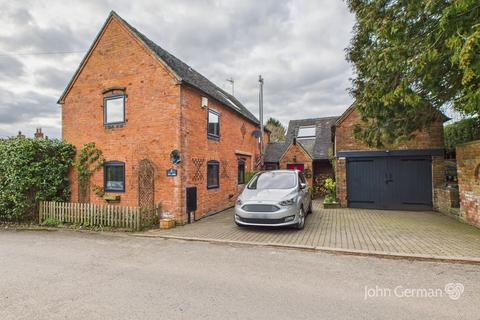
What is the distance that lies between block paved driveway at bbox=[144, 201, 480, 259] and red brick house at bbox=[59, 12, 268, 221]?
179 centimetres

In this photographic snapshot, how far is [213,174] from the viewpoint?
466 inches

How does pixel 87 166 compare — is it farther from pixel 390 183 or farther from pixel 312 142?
pixel 312 142

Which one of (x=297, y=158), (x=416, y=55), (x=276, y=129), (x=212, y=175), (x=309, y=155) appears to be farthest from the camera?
(x=276, y=129)

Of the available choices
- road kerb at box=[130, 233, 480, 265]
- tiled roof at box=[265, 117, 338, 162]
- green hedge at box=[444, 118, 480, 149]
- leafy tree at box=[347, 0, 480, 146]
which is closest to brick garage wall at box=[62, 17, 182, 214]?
road kerb at box=[130, 233, 480, 265]

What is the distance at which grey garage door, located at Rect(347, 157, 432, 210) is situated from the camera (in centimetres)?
1134

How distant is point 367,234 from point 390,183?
217 inches

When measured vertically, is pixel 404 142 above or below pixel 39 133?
below

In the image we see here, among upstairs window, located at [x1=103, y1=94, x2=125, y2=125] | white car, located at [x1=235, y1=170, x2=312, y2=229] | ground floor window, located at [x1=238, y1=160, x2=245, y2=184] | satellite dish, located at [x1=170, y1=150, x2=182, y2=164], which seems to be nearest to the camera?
white car, located at [x1=235, y1=170, x2=312, y2=229]

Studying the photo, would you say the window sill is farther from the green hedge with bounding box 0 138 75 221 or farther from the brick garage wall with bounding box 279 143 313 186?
the brick garage wall with bounding box 279 143 313 186

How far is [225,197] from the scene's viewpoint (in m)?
12.8

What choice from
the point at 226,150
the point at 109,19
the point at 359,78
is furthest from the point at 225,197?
the point at 109,19

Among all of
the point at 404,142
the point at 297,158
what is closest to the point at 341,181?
the point at 404,142

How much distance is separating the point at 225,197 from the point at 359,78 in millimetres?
7816

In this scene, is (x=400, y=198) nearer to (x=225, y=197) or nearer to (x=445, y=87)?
(x=445, y=87)
